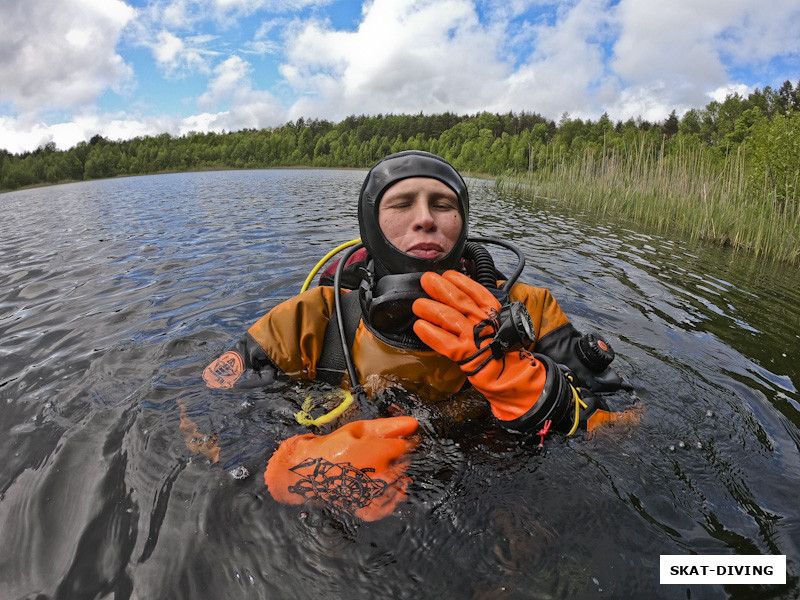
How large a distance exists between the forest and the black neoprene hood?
8.47 m

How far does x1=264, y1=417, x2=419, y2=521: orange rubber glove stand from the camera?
171 centimetres

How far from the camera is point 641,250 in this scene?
8516 millimetres

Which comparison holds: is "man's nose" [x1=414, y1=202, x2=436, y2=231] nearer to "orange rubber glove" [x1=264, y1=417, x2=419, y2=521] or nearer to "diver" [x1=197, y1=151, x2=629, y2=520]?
"diver" [x1=197, y1=151, x2=629, y2=520]

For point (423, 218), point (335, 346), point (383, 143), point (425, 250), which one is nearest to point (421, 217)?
point (423, 218)

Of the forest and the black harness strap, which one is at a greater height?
the forest

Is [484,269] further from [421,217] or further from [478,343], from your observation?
[478,343]

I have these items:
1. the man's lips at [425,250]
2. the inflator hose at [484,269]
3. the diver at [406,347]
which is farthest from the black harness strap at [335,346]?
the inflator hose at [484,269]

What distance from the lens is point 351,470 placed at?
1708 millimetres

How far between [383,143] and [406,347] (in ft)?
316

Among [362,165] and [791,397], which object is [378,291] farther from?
[362,165]

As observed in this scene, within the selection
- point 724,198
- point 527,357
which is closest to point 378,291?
point 527,357

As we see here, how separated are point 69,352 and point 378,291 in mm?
3191

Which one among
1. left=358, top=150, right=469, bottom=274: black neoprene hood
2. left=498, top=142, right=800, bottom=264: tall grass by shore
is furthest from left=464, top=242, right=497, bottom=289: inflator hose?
left=498, top=142, right=800, bottom=264: tall grass by shore

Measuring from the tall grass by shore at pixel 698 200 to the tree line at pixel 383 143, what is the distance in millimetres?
22200
